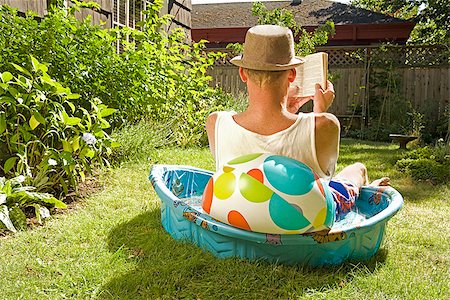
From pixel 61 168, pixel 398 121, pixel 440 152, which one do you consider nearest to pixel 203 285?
pixel 61 168

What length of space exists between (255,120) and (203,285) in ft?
2.72

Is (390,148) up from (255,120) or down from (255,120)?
down

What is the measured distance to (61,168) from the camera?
3672 millimetres

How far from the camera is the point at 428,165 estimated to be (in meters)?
5.39

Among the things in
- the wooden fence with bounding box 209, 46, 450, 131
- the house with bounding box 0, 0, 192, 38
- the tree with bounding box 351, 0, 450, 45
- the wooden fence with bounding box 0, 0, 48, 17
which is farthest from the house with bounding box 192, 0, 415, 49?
the wooden fence with bounding box 0, 0, 48, 17

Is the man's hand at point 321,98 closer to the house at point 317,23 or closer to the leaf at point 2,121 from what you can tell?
the leaf at point 2,121

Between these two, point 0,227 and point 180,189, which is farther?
point 180,189

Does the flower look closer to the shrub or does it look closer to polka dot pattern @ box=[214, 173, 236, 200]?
the shrub

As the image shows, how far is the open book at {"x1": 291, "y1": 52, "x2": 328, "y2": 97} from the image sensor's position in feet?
8.92

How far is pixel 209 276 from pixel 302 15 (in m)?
17.3

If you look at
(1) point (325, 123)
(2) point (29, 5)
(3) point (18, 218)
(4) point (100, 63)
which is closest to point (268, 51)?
(1) point (325, 123)

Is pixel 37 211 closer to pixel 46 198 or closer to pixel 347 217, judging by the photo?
pixel 46 198

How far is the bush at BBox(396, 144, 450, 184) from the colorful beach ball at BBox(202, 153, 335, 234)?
3161 millimetres

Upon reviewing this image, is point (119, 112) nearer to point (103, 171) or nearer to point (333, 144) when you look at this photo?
point (103, 171)
